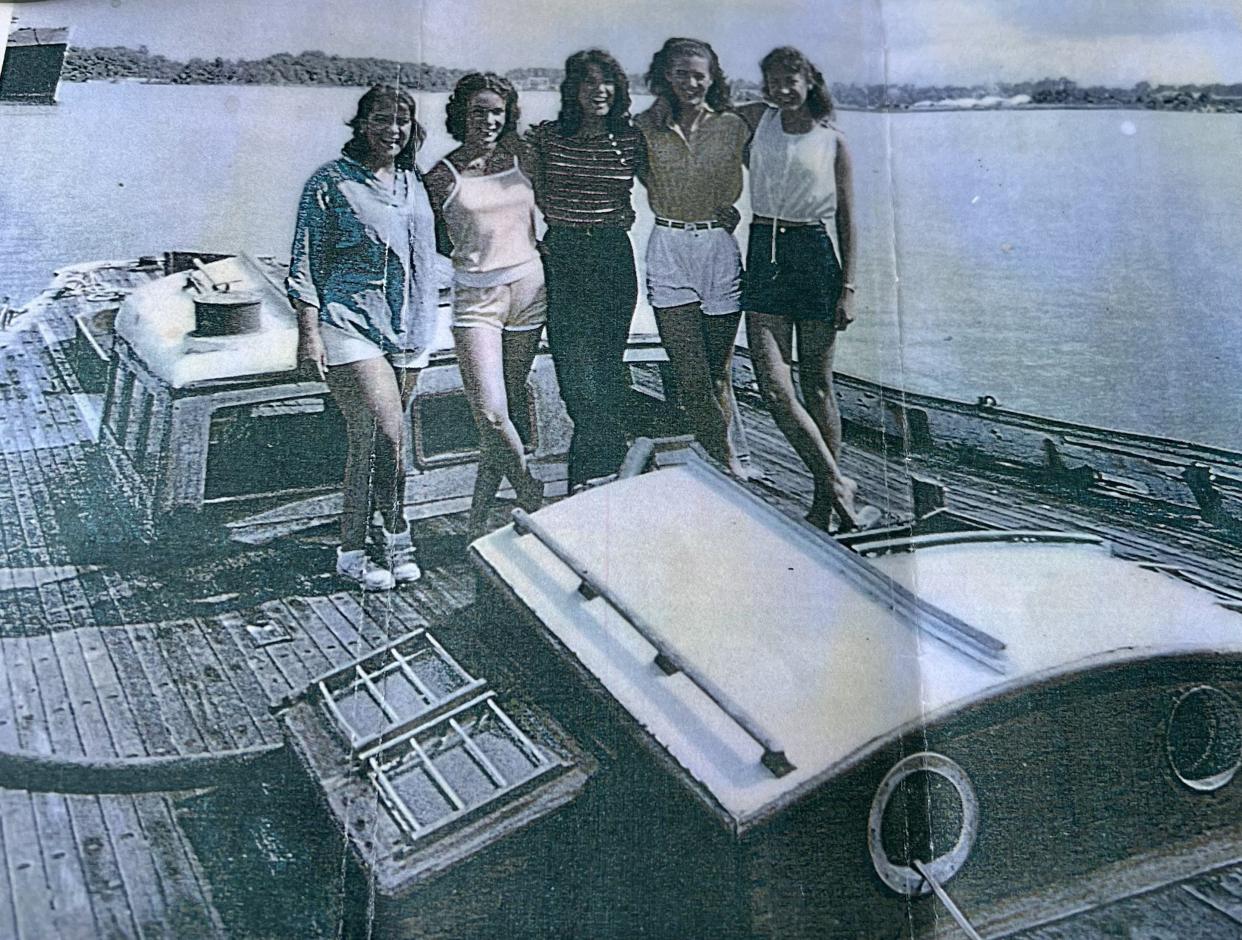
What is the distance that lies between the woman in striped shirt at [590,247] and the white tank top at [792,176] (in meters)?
0.43

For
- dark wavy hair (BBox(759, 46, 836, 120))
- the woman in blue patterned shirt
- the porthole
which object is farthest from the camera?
dark wavy hair (BBox(759, 46, 836, 120))

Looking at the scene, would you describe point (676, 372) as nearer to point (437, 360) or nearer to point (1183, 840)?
point (437, 360)

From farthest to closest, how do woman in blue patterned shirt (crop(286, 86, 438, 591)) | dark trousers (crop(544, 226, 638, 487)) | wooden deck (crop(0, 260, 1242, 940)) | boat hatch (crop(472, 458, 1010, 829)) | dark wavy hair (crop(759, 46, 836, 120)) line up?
1. dark wavy hair (crop(759, 46, 836, 120))
2. dark trousers (crop(544, 226, 638, 487))
3. woman in blue patterned shirt (crop(286, 86, 438, 591))
4. boat hatch (crop(472, 458, 1010, 829))
5. wooden deck (crop(0, 260, 1242, 940))

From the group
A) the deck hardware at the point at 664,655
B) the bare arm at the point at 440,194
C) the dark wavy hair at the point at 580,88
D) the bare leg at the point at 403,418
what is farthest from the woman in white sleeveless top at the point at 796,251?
the bare leg at the point at 403,418

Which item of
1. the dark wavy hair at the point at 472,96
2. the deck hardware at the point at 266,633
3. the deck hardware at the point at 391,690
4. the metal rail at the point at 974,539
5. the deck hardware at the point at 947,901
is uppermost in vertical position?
the dark wavy hair at the point at 472,96

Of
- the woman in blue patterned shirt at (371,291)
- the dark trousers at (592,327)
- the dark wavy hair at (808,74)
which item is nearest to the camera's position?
the woman in blue patterned shirt at (371,291)

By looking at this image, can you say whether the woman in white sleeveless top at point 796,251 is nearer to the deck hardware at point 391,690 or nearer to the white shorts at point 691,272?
the white shorts at point 691,272

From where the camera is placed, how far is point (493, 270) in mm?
3680

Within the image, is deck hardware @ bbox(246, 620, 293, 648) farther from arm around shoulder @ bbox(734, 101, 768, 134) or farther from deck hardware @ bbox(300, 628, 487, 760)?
arm around shoulder @ bbox(734, 101, 768, 134)

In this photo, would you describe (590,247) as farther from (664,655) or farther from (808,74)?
(664,655)

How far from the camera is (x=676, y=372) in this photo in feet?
12.2

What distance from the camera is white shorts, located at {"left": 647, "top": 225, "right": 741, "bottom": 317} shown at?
374cm

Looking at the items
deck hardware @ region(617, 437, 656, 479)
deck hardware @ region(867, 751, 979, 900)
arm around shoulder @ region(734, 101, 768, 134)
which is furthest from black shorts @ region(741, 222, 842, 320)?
deck hardware @ region(867, 751, 979, 900)

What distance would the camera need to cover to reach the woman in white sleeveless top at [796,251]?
3.73 m
